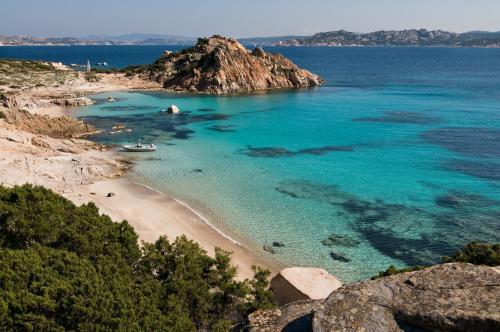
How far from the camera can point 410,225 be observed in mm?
27750

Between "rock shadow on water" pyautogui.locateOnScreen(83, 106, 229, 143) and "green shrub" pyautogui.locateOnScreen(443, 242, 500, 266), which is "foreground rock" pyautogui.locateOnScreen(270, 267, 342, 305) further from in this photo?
"rock shadow on water" pyautogui.locateOnScreen(83, 106, 229, 143)

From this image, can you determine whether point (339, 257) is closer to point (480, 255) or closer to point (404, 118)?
point (480, 255)

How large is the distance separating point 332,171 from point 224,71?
58.6m

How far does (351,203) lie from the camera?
31.3 metres

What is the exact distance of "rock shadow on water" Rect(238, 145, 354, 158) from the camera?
4436 centimetres

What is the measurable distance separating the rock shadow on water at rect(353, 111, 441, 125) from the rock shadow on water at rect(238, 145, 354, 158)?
18.0m

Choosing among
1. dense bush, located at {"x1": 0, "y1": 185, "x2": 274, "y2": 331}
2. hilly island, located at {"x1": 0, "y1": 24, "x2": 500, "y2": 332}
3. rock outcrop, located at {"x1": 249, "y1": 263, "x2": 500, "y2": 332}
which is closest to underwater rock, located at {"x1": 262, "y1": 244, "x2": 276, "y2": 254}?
hilly island, located at {"x1": 0, "y1": 24, "x2": 500, "y2": 332}

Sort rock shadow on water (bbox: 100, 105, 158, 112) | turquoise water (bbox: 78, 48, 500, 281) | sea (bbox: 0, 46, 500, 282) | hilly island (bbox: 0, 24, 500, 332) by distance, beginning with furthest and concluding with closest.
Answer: rock shadow on water (bbox: 100, 105, 158, 112)
turquoise water (bbox: 78, 48, 500, 281)
sea (bbox: 0, 46, 500, 282)
hilly island (bbox: 0, 24, 500, 332)

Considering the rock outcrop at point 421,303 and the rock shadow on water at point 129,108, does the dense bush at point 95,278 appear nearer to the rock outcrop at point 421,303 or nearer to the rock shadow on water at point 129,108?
the rock outcrop at point 421,303

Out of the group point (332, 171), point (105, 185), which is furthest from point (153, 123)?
point (332, 171)

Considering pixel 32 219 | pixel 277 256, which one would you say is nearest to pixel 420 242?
pixel 277 256

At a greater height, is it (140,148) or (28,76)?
(28,76)

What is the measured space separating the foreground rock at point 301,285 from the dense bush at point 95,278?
2003mm

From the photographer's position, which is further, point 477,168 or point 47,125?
point 47,125
